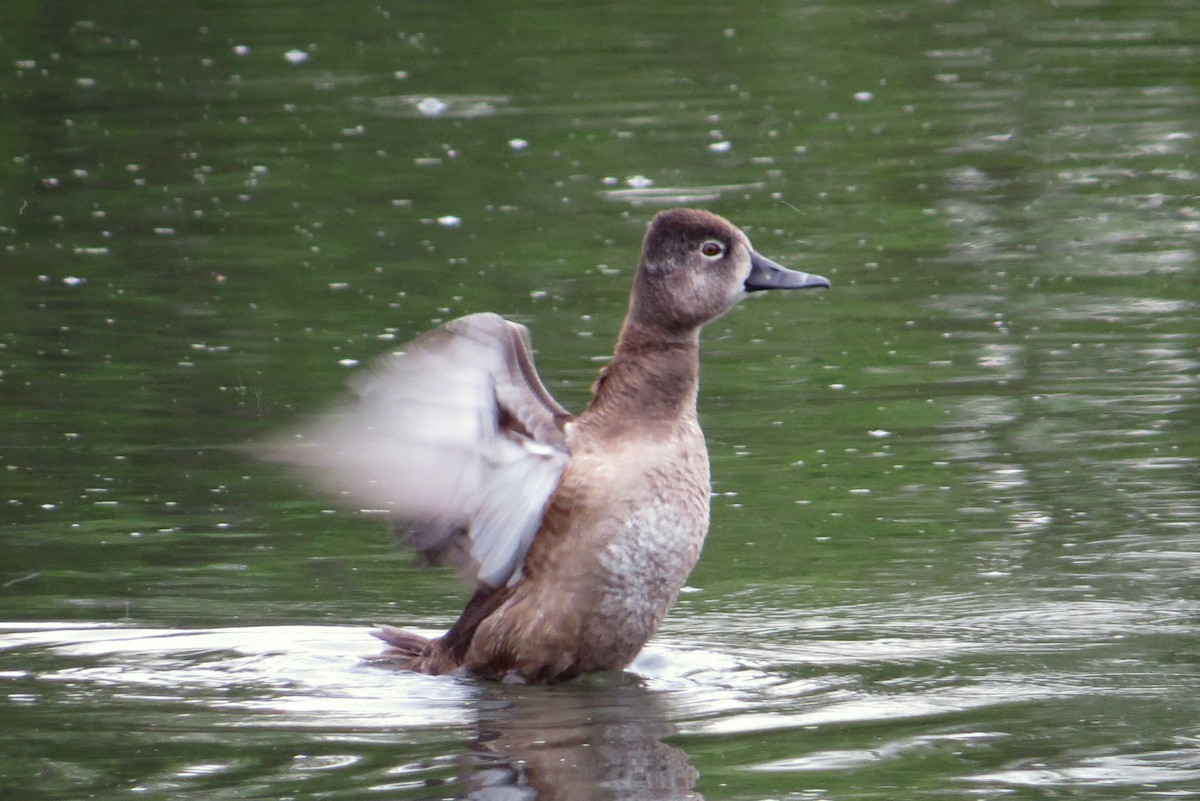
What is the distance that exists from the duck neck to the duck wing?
0.22 metres

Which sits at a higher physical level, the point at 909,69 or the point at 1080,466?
the point at 909,69

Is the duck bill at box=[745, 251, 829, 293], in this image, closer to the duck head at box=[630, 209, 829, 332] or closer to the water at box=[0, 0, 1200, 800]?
the duck head at box=[630, 209, 829, 332]

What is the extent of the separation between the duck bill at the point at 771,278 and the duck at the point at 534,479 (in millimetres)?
204

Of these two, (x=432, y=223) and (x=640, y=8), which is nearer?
(x=432, y=223)

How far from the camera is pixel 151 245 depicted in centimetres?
1276

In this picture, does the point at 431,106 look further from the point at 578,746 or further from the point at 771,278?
the point at 578,746

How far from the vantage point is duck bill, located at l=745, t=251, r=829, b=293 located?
6.63 meters

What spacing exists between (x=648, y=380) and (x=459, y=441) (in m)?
0.69

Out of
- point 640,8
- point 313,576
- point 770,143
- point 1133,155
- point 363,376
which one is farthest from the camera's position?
point 640,8

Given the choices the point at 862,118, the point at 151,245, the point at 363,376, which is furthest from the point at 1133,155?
the point at 363,376

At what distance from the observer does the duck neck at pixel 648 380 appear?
6.28 m

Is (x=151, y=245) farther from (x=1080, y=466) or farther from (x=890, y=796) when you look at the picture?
(x=890, y=796)

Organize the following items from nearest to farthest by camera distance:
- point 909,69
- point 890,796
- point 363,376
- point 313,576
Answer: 1. point 890,796
2. point 363,376
3. point 313,576
4. point 909,69

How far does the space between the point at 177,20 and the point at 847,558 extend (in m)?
14.5
